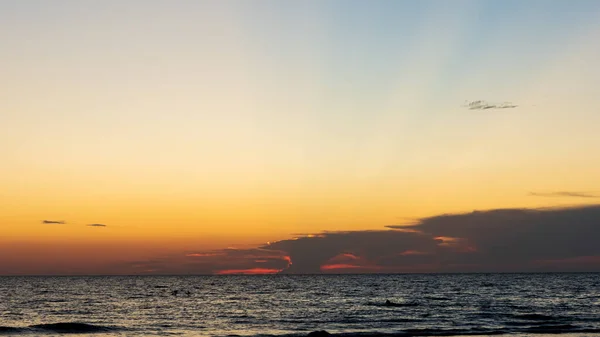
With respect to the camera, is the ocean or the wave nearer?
the ocean

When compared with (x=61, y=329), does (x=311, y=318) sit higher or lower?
lower

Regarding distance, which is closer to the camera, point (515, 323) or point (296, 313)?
point (515, 323)

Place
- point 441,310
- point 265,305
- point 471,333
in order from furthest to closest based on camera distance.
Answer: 1. point 265,305
2. point 441,310
3. point 471,333

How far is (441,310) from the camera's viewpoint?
283 feet

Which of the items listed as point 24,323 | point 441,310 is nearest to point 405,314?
point 441,310

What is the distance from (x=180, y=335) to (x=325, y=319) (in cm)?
2140

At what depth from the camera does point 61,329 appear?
2547 inches

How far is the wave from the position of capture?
2471 inches

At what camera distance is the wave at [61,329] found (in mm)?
62772

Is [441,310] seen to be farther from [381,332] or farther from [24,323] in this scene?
[24,323]

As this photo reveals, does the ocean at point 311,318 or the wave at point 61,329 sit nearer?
the ocean at point 311,318

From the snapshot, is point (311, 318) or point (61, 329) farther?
point (311, 318)

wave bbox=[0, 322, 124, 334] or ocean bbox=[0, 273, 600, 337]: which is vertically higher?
wave bbox=[0, 322, 124, 334]

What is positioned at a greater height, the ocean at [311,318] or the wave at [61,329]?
the wave at [61,329]
